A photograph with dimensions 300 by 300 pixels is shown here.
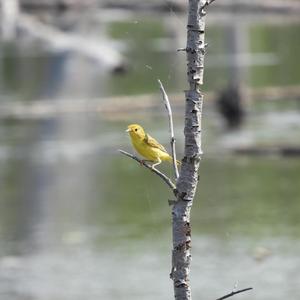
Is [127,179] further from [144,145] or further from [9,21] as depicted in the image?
[9,21]

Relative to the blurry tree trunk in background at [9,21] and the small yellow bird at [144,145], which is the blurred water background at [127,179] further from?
the small yellow bird at [144,145]

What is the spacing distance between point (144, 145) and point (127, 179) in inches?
425

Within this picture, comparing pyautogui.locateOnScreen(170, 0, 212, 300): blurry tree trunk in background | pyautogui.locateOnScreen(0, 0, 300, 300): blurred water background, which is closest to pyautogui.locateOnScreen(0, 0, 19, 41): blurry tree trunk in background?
pyautogui.locateOnScreen(0, 0, 300, 300): blurred water background

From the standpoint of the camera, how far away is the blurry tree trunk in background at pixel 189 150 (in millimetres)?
4773

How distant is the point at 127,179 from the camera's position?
16922mm

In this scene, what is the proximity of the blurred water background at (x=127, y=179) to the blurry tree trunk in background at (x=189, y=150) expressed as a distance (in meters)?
0.34

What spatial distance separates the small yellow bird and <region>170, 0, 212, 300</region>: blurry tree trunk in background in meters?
1.14

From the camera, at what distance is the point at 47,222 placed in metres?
14.4

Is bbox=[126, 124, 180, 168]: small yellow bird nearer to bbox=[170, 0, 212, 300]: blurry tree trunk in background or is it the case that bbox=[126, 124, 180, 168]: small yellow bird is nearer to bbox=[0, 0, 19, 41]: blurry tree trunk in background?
bbox=[170, 0, 212, 300]: blurry tree trunk in background

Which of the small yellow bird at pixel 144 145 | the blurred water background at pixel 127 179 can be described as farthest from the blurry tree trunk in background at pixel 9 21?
the small yellow bird at pixel 144 145

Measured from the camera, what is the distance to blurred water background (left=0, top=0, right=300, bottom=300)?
38.5ft

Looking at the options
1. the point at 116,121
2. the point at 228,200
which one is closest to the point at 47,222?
the point at 228,200

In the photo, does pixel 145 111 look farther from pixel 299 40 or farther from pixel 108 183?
pixel 299 40

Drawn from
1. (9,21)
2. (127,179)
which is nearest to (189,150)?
(127,179)
